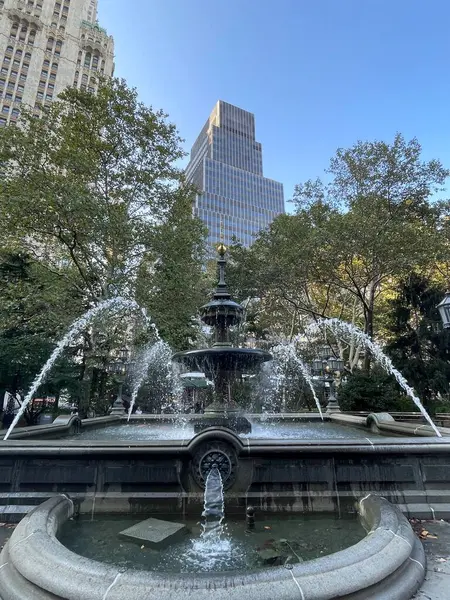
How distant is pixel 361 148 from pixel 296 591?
81.8 ft

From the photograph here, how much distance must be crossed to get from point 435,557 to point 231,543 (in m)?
2.22

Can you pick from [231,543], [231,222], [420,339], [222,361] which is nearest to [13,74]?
[231,222]

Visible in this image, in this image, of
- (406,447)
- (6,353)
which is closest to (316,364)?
(406,447)

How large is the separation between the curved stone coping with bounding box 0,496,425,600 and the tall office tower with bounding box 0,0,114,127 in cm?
7431

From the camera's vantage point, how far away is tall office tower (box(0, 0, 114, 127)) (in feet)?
213

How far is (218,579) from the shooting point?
266 centimetres

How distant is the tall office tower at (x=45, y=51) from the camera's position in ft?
213

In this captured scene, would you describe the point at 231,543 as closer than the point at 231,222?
Yes

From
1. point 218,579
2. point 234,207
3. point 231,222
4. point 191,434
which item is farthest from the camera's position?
point 234,207

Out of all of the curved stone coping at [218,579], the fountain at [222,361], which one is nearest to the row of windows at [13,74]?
the fountain at [222,361]

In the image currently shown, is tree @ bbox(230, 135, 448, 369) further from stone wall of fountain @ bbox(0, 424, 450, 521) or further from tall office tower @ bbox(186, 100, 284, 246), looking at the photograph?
tall office tower @ bbox(186, 100, 284, 246)

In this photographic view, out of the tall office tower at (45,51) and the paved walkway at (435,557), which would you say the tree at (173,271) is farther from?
the tall office tower at (45,51)

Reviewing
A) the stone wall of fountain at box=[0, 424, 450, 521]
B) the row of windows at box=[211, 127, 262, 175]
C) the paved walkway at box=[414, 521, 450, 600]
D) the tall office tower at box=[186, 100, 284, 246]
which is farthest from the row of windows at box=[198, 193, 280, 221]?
the paved walkway at box=[414, 521, 450, 600]

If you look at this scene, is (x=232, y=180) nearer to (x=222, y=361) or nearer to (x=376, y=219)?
(x=376, y=219)
